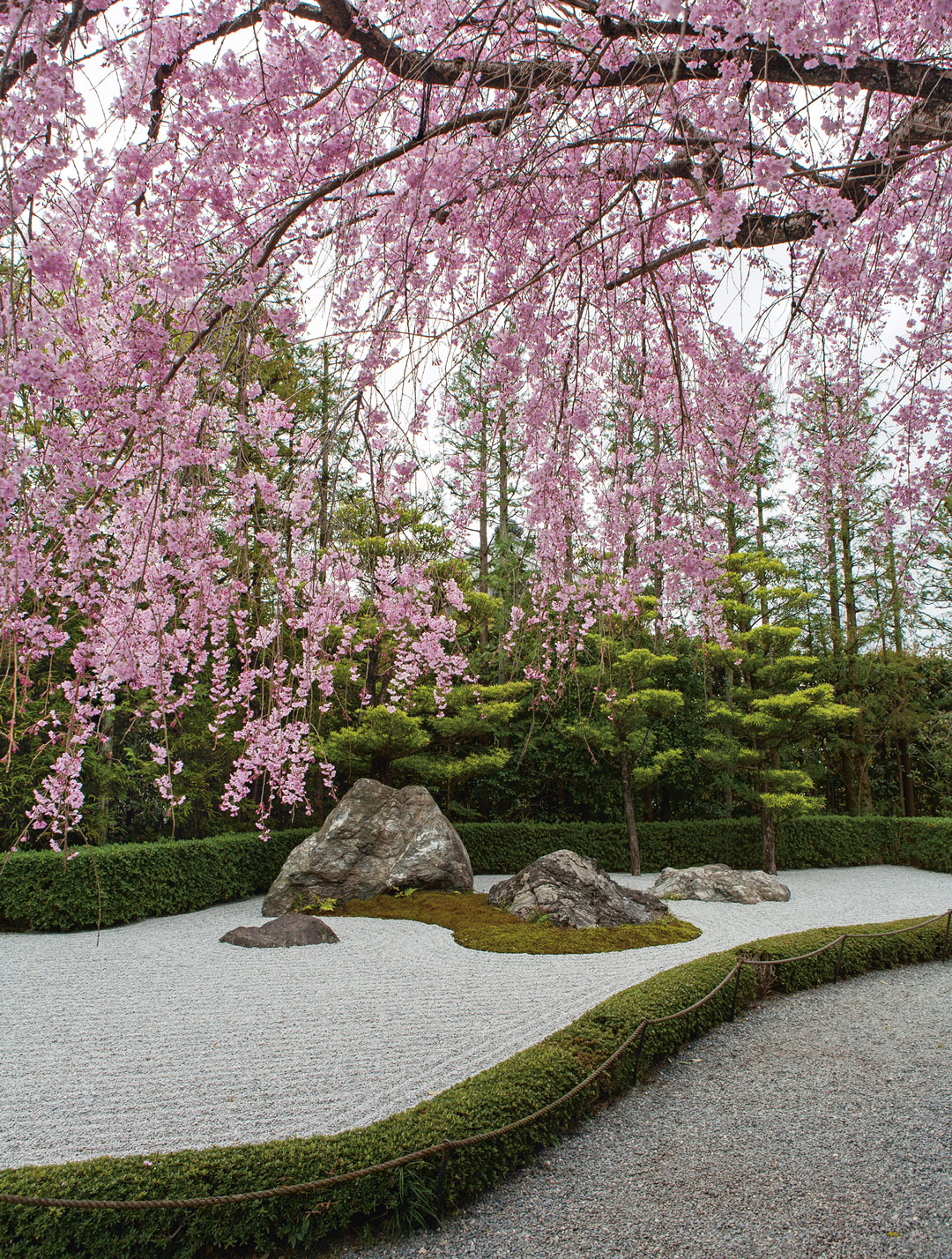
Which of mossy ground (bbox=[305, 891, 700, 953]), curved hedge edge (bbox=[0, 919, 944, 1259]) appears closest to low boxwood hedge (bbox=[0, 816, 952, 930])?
mossy ground (bbox=[305, 891, 700, 953])

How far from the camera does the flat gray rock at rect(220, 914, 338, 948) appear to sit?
5707 millimetres

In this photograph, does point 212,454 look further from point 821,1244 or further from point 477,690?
point 477,690

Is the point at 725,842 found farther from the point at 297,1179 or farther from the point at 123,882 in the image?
the point at 297,1179

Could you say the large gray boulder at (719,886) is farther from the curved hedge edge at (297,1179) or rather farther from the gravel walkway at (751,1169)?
the curved hedge edge at (297,1179)

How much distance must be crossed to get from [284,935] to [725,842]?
7190mm

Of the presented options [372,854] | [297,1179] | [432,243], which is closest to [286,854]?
[372,854]

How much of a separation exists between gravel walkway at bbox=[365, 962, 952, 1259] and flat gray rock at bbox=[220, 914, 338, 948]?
3.00 metres

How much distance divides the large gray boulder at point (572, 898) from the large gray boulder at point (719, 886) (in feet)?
4.58

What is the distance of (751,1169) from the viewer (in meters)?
2.56

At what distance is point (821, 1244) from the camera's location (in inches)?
84.9

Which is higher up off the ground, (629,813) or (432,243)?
(432,243)

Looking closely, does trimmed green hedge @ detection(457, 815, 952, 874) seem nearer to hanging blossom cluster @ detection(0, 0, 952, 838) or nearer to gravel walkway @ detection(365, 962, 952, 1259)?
gravel walkway @ detection(365, 962, 952, 1259)

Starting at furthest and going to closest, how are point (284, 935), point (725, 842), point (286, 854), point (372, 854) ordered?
point (725, 842), point (286, 854), point (372, 854), point (284, 935)

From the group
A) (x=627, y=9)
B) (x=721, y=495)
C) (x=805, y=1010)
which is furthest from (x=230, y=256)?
(x=805, y=1010)
